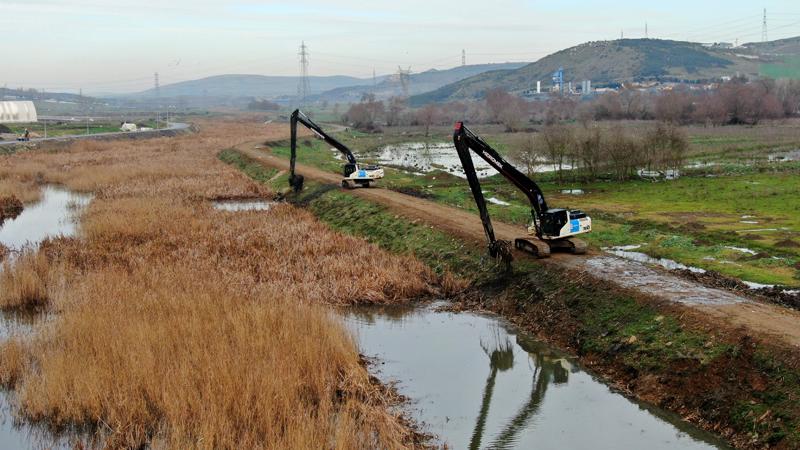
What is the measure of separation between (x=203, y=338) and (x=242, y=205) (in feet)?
99.0

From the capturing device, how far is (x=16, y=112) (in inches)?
5728

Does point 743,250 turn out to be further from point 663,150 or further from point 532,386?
point 663,150

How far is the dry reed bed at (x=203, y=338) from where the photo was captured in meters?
12.8

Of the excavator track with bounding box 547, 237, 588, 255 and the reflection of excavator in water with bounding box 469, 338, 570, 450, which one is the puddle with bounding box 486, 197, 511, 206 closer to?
the excavator track with bounding box 547, 237, 588, 255

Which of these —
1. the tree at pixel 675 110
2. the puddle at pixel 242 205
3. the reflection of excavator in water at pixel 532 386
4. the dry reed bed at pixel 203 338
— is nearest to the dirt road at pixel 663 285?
the reflection of excavator in water at pixel 532 386

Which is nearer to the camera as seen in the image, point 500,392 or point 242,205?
point 500,392

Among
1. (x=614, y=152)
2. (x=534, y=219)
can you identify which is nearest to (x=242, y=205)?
(x=534, y=219)

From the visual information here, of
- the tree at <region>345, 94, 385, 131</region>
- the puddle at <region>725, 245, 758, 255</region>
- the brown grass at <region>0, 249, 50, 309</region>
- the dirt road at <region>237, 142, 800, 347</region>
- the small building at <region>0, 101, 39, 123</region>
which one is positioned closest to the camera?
the dirt road at <region>237, 142, 800, 347</region>

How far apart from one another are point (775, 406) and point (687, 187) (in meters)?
35.9

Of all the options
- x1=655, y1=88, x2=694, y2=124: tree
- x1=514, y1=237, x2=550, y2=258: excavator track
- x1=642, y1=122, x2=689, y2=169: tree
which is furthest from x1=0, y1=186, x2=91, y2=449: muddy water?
x1=655, y1=88, x2=694, y2=124: tree

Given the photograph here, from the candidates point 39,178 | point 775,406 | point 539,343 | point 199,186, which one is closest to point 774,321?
point 775,406

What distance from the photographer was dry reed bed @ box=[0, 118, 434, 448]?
12766mm

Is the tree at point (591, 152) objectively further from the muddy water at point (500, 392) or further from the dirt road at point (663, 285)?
the muddy water at point (500, 392)

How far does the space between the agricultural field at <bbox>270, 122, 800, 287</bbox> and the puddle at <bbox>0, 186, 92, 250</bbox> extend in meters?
20.3
